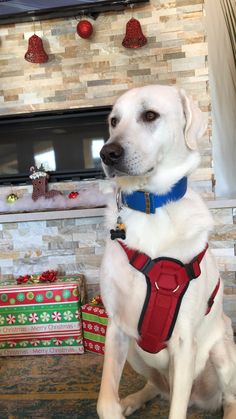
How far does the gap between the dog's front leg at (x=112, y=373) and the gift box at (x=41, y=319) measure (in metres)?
0.94

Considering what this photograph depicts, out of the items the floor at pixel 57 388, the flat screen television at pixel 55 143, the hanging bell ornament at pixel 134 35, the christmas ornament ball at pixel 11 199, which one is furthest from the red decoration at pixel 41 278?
the hanging bell ornament at pixel 134 35

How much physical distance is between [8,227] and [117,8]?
152 centimetres

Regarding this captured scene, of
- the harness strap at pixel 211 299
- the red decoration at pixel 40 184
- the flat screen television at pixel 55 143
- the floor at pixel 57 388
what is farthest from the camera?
the flat screen television at pixel 55 143

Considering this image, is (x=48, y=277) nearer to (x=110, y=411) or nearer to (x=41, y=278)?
(x=41, y=278)

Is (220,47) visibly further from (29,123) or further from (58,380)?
(58,380)

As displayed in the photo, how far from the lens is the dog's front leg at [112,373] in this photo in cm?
91

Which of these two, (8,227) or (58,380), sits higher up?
(8,227)

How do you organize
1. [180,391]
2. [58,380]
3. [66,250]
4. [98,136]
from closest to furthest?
1. [180,391]
2. [58,380]
3. [66,250]
4. [98,136]

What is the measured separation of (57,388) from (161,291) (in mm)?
902

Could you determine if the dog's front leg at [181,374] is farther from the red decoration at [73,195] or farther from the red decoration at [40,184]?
the red decoration at [40,184]

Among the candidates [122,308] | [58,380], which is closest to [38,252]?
[58,380]

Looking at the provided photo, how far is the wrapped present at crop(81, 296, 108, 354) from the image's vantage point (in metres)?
1.88

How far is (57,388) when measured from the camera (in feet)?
5.18

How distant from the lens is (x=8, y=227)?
7.32 ft
